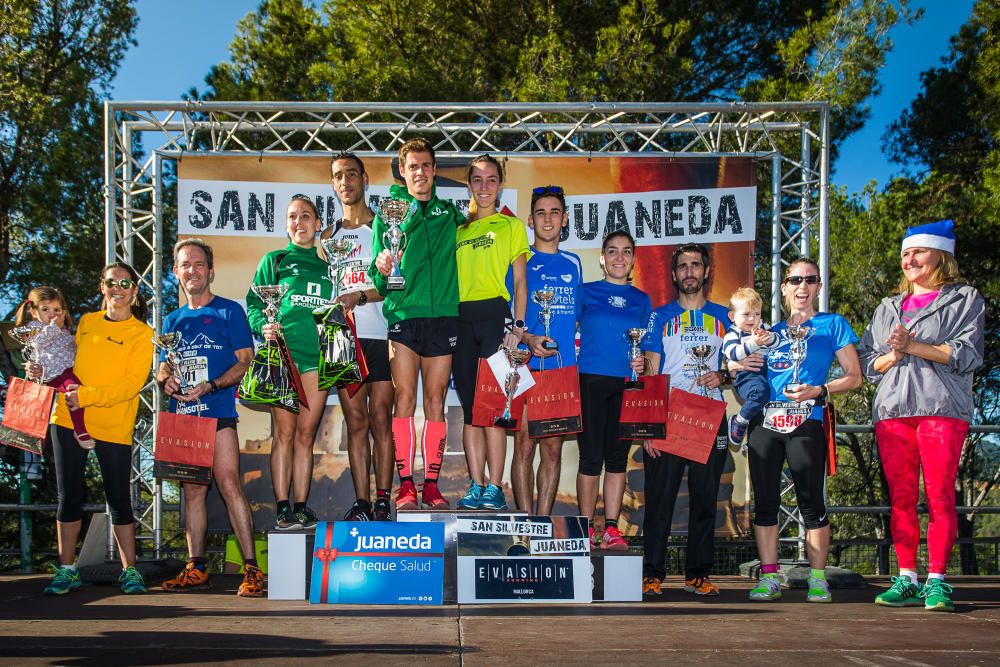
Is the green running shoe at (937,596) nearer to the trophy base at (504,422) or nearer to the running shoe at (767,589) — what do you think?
the running shoe at (767,589)

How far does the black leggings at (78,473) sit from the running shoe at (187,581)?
0.47 meters

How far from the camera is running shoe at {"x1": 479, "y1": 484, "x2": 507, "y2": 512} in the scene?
4730 mm

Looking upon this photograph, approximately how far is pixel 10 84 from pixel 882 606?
39.7 ft

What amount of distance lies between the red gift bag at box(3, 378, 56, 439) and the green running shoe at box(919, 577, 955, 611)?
4.67 metres

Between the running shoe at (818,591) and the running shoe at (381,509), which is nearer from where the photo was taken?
the running shoe at (818,591)

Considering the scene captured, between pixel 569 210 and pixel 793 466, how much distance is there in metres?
2.72

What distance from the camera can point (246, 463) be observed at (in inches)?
261

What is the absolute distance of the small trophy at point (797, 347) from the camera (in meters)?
4.67

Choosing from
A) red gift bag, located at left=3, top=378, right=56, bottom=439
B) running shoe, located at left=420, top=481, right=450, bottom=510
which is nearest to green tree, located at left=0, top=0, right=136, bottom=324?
red gift bag, located at left=3, top=378, right=56, bottom=439

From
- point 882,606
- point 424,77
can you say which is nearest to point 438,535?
point 882,606

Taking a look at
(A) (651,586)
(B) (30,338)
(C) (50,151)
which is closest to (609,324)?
(A) (651,586)

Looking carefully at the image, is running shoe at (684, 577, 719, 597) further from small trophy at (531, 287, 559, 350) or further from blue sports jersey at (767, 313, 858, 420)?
small trophy at (531, 287, 559, 350)

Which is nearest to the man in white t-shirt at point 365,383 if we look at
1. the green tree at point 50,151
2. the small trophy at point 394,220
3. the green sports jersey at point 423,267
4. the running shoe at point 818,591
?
the green sports jersey at point 423,267

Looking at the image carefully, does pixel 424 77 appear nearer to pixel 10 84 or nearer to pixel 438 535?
pixel 10 84
